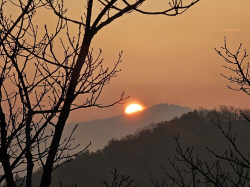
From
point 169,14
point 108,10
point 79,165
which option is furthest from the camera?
point 79,165

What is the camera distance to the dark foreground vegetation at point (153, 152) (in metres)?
79.0

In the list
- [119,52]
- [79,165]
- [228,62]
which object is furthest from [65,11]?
[79,165]

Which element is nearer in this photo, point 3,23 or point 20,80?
point 20,80

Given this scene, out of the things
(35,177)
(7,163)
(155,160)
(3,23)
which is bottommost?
(155,160)

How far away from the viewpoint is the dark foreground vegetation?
259 ft

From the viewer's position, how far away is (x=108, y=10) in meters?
4.71

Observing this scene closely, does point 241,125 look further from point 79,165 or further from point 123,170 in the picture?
point 79,165

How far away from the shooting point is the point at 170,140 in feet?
299

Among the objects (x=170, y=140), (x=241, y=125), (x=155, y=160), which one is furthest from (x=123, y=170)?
(x=241, y=125)

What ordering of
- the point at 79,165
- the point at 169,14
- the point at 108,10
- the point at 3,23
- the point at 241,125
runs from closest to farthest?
the point at 169,14 < the point at 108,10 < the point at 3,23 < the point at 79,165 < the point at 241,125

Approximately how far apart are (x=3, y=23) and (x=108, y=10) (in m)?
1.57

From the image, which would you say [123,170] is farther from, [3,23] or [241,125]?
[3,23]

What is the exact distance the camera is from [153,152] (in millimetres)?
88000

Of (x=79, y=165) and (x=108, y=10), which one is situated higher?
(x=108, y=10)
